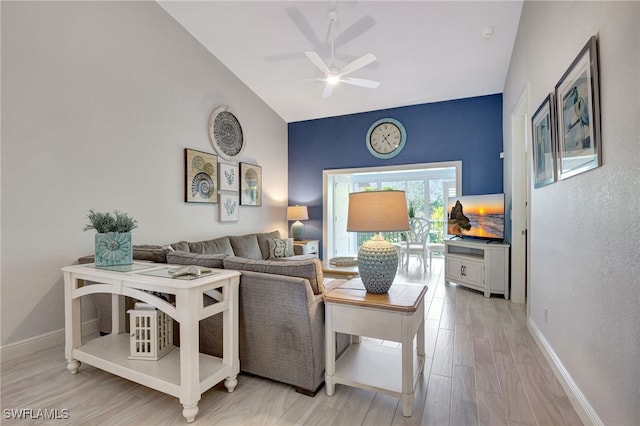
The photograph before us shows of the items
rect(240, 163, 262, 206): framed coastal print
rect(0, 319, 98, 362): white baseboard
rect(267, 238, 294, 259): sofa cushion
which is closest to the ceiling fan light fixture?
rect(240, 163, 262, 206): framed coastal print

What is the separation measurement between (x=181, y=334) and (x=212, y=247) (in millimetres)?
2344

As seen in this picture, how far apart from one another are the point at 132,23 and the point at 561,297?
4.69 meters

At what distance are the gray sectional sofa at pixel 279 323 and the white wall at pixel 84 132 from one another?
5.08 feet

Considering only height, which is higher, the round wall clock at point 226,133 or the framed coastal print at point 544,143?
the round wall clock at point 226,133

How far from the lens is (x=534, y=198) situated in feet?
9.20

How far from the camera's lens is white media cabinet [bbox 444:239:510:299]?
12.7 feet

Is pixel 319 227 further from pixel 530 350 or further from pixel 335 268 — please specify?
pixel 530 350

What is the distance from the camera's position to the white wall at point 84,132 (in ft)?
8.03

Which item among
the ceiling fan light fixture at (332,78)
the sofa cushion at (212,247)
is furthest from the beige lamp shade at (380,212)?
the sofa cushion at (212,247)

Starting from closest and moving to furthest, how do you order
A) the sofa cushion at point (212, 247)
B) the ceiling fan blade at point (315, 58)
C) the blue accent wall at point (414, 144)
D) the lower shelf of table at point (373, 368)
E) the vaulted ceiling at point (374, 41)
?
1. the lower shelf of table at point (373, 368)
2. the ceiling fan blade at point (315, 58)
3. the vaulted ceiling at point (374, 41)
4. the sofa cushion at point (212, 247)
5. the blue accent wall at point (414, 144)

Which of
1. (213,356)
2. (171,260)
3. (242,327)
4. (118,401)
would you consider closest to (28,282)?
(171,260)

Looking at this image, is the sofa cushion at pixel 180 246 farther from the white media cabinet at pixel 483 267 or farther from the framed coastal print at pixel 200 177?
the white media cabinet at pixel 483 267

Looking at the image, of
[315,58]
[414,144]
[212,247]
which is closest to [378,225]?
[315,58]

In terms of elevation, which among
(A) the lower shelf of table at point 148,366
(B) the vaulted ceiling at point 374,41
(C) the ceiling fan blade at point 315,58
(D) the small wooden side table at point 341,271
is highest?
(B) the vaulted ceiling at point 374,41
